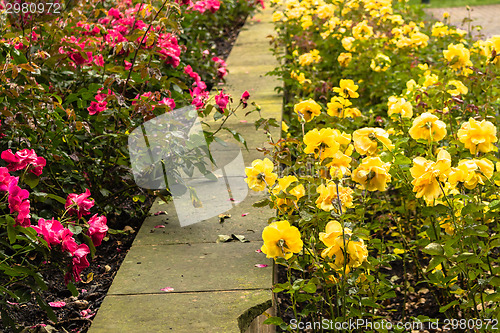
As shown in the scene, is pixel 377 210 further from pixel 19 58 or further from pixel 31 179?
pixel 19 58

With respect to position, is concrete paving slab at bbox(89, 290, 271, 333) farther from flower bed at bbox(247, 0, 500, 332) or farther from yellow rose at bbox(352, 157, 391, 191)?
yellow rose at bbox(352, 157, 391, 191)

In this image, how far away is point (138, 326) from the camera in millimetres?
1824

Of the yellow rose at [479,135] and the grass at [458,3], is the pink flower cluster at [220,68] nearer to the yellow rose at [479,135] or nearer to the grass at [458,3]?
the yellow rose at [479,135]

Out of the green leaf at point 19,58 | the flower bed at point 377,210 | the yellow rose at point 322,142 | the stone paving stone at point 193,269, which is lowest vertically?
the stone paving stone at point 193,269

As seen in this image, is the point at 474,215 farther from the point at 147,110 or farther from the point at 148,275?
the point at 147,110

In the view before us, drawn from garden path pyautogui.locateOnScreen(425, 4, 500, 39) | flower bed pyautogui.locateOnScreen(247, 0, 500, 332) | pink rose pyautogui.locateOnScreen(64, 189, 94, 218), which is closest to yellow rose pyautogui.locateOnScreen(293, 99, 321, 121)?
flower bed pyautogui.locateOnScreen(247, 0, 500, 332)

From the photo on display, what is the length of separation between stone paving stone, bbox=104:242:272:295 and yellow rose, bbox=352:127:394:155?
23.4 inches

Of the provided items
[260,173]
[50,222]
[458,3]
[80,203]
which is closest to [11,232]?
[50,222]

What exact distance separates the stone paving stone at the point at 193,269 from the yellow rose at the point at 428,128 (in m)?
0.77

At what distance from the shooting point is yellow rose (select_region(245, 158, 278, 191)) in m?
1.93

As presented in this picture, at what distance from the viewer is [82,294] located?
219 centimetres

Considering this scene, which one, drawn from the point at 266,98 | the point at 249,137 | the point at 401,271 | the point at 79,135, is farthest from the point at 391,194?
the point at 79,135

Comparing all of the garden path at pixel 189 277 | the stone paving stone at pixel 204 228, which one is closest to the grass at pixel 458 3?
the garden path at pixel 189 277

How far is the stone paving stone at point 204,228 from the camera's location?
7.97ft
